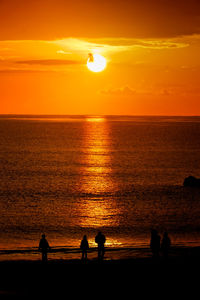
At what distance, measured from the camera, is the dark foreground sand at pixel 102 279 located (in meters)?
17.4

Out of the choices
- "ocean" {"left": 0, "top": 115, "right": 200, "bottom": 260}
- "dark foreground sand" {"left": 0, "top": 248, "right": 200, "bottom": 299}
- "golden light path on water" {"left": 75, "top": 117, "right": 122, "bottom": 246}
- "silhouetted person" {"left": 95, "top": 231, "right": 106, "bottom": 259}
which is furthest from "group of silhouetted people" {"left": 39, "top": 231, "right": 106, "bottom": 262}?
"golden light path on water" {"left": 75, "top": 117, "right": 122, "bottom": 246}

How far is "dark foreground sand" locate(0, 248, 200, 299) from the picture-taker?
17.4m

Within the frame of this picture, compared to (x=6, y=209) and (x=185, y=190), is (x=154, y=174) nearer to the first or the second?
(x=185, y=190)

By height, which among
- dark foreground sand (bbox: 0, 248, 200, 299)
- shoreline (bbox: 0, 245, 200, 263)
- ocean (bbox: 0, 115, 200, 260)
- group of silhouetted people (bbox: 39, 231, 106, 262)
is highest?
ocean (bbox: 0, 115, 200, 260)

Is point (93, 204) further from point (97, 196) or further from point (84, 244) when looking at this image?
point (84, 244)

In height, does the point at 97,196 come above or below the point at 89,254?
above

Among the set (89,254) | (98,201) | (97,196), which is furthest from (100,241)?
(97,196)

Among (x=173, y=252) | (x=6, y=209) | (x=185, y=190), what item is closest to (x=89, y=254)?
(x=173, y=252)

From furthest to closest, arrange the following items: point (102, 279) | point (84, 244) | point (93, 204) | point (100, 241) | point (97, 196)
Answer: point (97, 196), point (93, 204), point (84, 244), point (100, 241), point (102, 279)

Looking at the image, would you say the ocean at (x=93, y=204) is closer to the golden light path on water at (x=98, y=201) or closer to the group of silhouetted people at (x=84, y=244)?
the golden light path on water at (x=98, y=201)

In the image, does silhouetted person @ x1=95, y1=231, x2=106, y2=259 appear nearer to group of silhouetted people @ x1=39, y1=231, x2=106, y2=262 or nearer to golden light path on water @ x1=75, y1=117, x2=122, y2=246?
group of silhouetted people @ x1=39, y1=231, x2=106, y2=262

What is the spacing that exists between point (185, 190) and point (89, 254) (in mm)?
38823

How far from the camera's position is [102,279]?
63.4ft

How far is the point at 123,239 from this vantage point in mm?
36000
